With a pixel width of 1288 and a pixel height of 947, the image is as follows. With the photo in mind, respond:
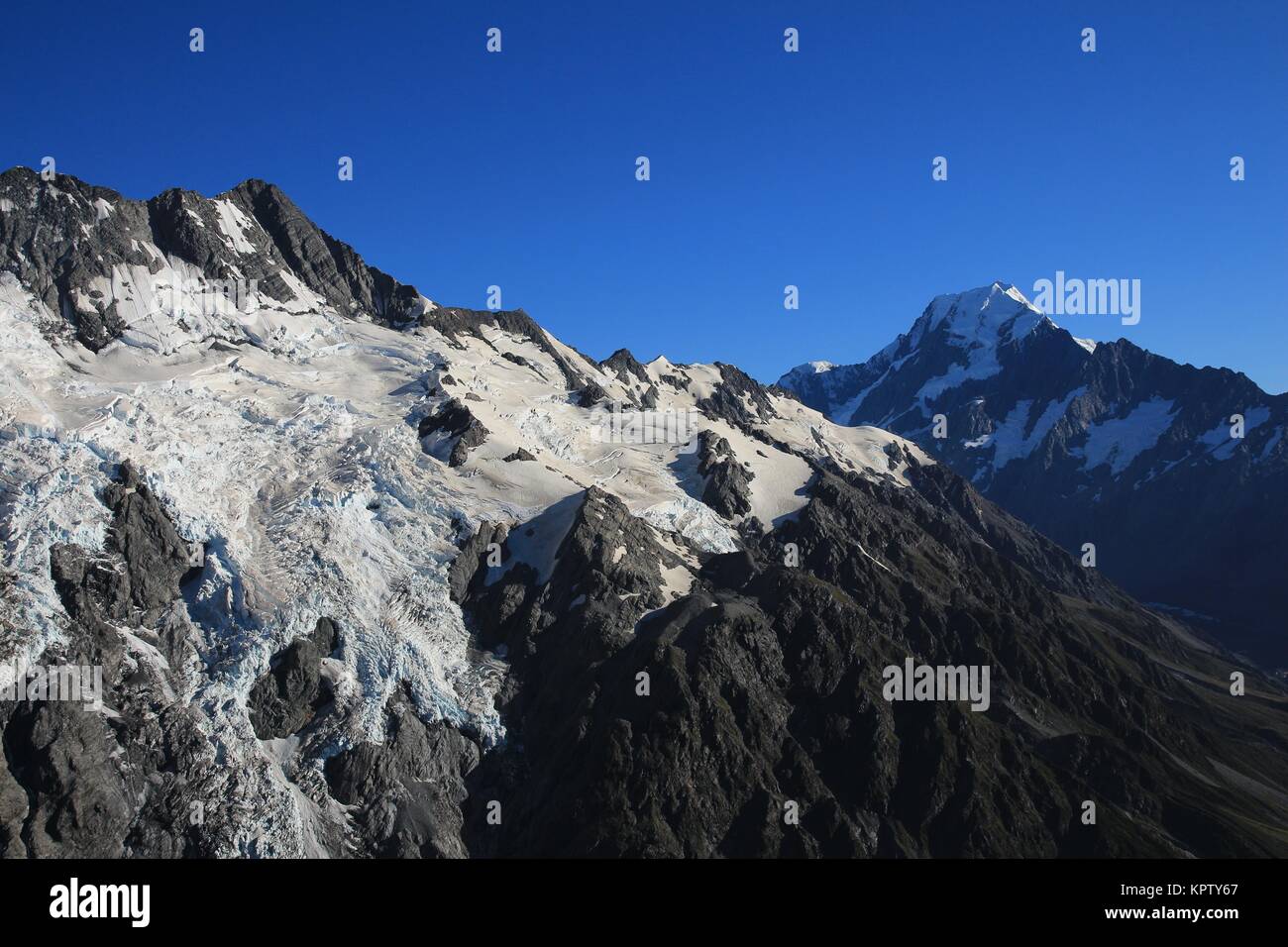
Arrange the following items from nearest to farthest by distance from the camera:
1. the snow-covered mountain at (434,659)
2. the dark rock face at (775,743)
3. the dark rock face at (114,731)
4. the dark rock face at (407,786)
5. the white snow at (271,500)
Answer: the dark rock face at (114,731)
the snow-covered mountain at (434,659)
the dark rock face at (407,786)
the white snow at (271,500)
the dark rock face at (775,743)

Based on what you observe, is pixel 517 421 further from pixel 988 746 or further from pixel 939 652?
pixel 988 746

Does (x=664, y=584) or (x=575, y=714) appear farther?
(x=664, y=584)

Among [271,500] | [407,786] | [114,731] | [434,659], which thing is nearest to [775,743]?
[434,659]

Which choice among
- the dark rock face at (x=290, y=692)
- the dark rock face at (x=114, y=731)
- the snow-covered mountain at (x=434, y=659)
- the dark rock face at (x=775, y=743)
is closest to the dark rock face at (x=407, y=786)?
the snow-covered mountain at (x=434, y=659)

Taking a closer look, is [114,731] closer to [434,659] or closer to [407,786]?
[407,786]

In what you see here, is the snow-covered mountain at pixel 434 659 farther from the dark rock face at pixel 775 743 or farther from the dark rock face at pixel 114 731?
the dark rock face at pixel 775 743

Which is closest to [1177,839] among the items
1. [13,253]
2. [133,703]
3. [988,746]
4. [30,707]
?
[988,746]

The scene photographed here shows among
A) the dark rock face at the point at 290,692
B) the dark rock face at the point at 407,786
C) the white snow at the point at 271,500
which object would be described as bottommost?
the dark rock face at the point at 407,786

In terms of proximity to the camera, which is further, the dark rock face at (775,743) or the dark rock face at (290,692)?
the dark rock face at (775,743)
